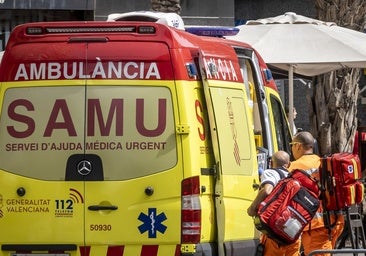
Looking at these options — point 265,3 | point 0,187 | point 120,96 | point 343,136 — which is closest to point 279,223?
point 120,96

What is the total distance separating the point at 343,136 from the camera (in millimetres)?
17016

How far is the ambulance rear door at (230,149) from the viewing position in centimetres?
917

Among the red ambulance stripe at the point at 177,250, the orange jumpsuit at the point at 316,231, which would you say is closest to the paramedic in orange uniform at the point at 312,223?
the orange jumpsuit at the point at 316,231

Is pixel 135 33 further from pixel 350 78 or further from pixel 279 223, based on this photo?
pixel 350 78

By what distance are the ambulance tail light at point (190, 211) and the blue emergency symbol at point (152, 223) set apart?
17 cm

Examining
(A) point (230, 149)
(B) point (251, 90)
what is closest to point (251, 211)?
(A) point (230, 149)

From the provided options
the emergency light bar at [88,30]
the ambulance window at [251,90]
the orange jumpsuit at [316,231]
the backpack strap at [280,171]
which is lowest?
the orange jumpsuit at [316,231]

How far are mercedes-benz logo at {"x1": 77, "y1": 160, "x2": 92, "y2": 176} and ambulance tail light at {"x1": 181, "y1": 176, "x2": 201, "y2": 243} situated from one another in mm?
766

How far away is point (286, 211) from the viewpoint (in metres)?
8.77

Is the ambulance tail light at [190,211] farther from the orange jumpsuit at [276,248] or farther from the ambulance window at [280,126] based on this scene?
the ambulance window at [280,126]

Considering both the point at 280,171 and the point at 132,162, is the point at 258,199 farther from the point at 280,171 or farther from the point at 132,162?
the point at 132,162

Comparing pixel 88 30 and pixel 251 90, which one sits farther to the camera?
pixel 251 90

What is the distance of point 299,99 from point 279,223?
1487cm

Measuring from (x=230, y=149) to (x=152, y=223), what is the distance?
109 centimetres
